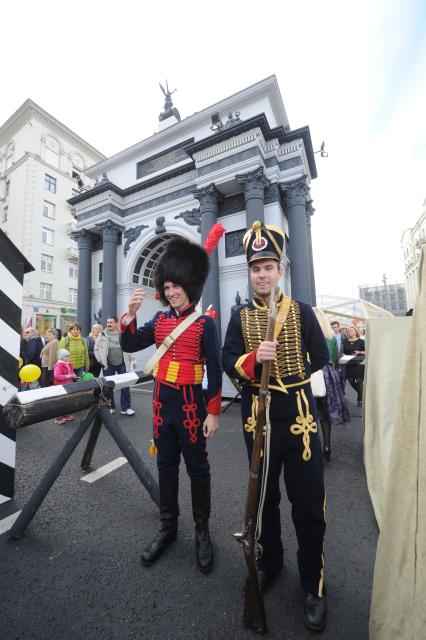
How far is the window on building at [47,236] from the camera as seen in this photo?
82.6 feet

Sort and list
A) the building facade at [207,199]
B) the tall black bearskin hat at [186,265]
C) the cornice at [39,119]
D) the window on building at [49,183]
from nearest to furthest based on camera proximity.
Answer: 1. the tall black bearskin hat at [186,265]
2. the building facade at [207,199]
3. the cornice at [39,119]
4. the window on building at [49,183]

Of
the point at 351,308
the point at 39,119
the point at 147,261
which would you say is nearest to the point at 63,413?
the point at 147,261

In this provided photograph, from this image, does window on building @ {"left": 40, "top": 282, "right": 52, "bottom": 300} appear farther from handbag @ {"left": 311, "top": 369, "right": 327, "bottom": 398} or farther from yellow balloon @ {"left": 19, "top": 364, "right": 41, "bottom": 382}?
handbag @ {"left": 311, "top": 369, "right": 327, "bottom": 398}

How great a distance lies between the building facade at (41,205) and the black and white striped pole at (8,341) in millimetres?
23442

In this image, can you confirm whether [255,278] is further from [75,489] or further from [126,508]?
[75,489]

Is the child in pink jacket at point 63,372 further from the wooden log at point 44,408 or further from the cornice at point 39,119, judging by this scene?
the cornice at point 39,119

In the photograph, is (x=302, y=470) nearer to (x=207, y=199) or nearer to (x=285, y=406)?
(x=285, y=406)

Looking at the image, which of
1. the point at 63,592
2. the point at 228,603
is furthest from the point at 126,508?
the point at 228,603

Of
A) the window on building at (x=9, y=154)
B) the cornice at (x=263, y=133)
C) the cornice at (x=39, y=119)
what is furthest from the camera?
the window on building at (x=9, y=154)

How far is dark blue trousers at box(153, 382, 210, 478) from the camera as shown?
2.12 metres

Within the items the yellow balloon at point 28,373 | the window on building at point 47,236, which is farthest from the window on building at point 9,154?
the yellow balloon at point 28,373

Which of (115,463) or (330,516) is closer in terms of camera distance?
(330,516)

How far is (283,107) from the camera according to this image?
11797 millimetres

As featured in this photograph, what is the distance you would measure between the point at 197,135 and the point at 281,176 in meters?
4.64
